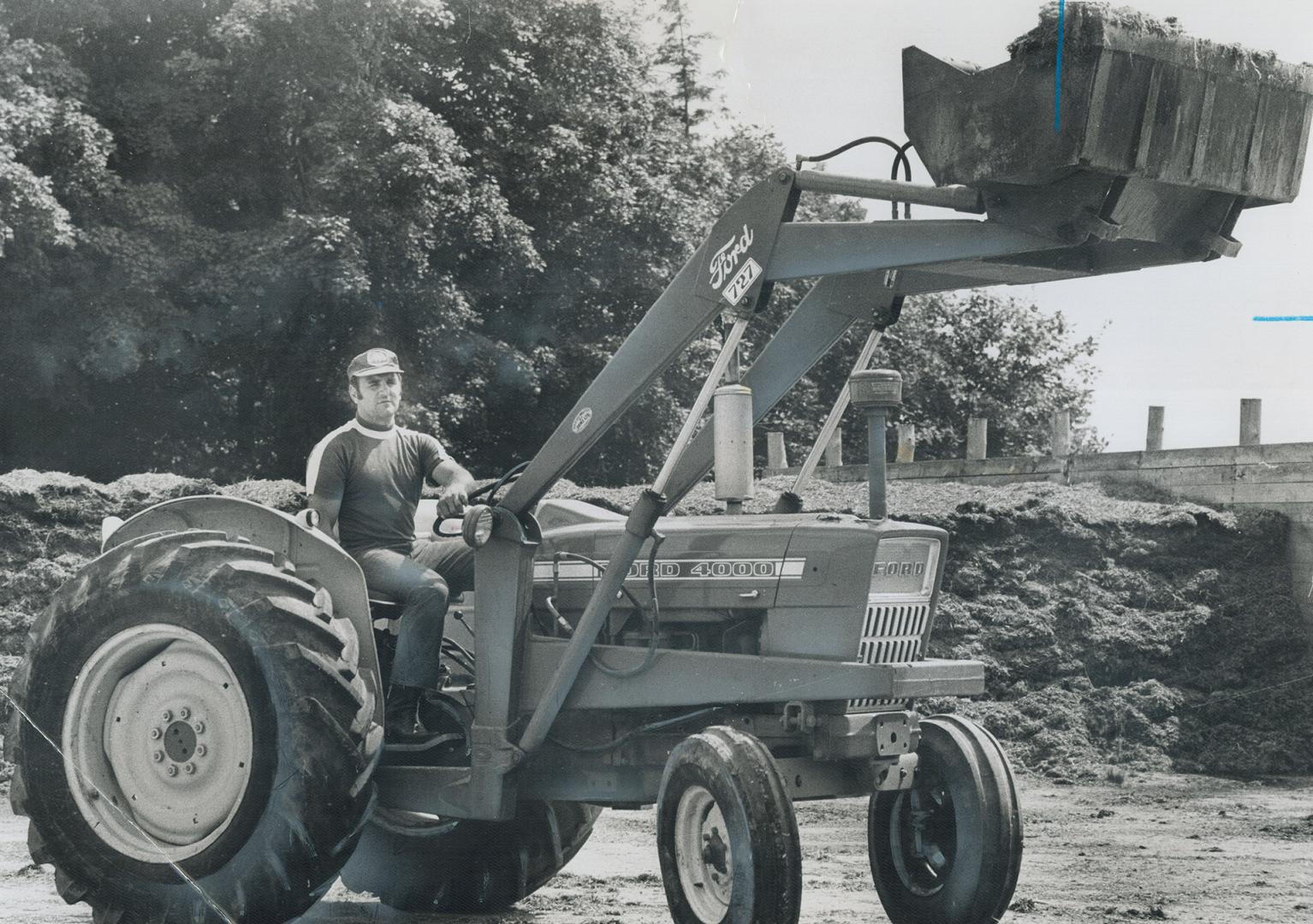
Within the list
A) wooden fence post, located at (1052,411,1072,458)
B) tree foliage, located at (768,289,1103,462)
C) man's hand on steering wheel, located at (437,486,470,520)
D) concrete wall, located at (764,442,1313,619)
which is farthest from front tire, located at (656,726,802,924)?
tree foliage, located at (768,289,1103,462)

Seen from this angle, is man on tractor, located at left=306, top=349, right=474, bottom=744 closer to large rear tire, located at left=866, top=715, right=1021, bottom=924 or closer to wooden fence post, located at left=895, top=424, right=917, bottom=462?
large rear tire, located at left=866, top=715, right=1021, bottom=924

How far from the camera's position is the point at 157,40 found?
21.7 m

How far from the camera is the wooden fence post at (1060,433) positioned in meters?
16.6

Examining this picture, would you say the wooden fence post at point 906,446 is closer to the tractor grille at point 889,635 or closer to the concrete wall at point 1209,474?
the concrete wall at point 1209,474

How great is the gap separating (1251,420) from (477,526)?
1127 centimetres

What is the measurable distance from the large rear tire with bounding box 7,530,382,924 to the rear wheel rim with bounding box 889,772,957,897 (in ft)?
6.50

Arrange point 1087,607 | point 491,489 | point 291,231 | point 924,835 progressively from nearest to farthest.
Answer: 1. point 924,835
2. point 491,489
3. point 1087,607
4. point 291,231

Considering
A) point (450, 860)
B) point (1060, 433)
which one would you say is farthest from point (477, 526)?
point (1060, 433)

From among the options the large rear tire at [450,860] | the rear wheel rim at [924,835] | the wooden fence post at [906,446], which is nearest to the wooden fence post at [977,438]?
the wooden fence post at [906,446]

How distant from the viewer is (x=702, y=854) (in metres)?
5.19

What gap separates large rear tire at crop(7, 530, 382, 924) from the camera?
5246 millimetres

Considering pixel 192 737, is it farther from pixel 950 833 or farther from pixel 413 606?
pixel 950 833

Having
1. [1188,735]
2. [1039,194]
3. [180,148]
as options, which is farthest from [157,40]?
[1039,194]

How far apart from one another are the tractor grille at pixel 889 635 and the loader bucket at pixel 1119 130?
1.41m
